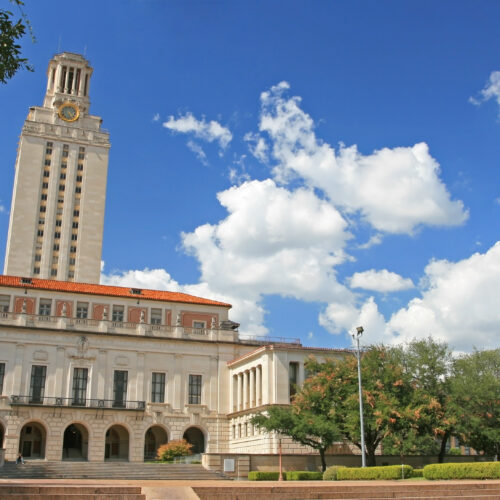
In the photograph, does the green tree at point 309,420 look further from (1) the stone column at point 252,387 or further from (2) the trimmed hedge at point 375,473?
(1) the stone column at point 252,387

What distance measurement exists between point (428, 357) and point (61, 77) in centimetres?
9247

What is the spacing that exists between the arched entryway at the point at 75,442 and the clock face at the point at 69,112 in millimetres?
64527

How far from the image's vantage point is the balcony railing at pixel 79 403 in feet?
190

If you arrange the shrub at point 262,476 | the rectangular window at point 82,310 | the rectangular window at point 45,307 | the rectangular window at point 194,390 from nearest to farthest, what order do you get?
the shrub at point 262,476 → the rectangular window at point 45,307 → the rectangular window at point 194,390 → the rectangular window at point 82,310

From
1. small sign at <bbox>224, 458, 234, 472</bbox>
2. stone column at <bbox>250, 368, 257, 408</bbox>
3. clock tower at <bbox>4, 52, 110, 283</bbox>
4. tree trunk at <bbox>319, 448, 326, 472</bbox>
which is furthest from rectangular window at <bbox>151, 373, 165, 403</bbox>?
clock tower at <bbox>4, 52, 110, 283</bbox>

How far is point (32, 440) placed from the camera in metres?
60.2

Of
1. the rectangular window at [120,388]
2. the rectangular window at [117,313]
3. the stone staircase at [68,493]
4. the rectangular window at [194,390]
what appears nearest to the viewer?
the stone staircase at [68,493]

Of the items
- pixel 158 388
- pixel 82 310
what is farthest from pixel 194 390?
pixel 82 310

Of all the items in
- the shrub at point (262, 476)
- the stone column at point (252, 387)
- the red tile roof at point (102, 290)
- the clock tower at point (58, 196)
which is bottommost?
the shrub at point (262, 476)

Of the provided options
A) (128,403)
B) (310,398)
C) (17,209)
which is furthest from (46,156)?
(310,398)

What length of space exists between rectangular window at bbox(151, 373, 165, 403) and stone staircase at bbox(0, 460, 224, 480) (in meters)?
15.5

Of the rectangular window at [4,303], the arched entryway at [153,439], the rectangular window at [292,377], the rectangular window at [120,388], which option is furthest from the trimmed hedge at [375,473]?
the rectangular window at [4,303]

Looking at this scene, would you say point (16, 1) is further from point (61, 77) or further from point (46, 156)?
point (61, 77)

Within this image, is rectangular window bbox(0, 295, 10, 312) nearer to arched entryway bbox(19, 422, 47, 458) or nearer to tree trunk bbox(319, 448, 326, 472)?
arched entryway bbox(19, 422, 47, 458)
